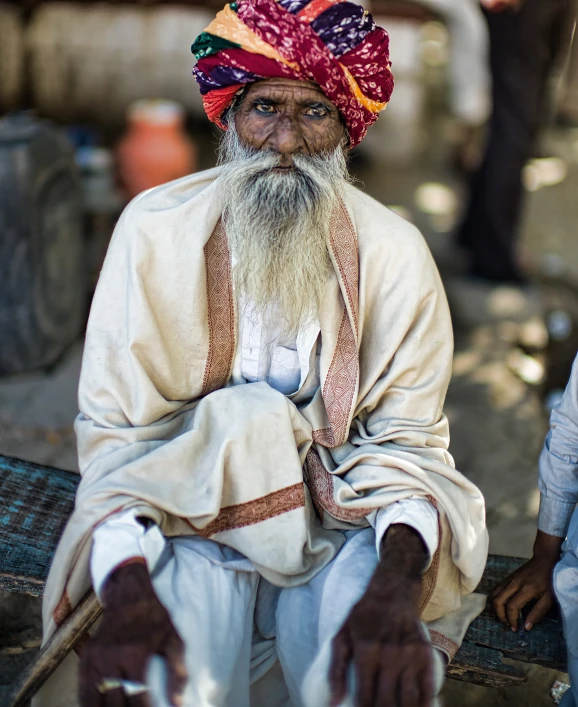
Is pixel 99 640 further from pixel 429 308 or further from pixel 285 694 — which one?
pixel 429 308

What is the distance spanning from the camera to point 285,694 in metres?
2.11

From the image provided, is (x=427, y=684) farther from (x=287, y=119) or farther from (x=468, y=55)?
(x=468, y=55)

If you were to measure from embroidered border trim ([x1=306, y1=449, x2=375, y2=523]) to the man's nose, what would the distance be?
79 centimetres

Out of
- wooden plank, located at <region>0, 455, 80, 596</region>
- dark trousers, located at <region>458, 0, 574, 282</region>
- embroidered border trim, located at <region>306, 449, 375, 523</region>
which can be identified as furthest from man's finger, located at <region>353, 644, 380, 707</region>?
dark trousers, located at <region>458, 0, 574, 282</region>

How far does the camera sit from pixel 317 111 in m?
2.24

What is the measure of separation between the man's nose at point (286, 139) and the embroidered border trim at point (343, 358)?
0.21 meters

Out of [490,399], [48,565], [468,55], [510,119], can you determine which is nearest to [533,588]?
[48,565]

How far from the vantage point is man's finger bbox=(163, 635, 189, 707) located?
1714mm

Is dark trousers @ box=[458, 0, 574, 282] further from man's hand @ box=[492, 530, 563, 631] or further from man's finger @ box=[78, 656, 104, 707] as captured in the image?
man's finger @ box=[78, 656, 104, 707]

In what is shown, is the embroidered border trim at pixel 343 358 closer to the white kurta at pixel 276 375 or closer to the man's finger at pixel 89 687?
the white kurta at pixel 276 375

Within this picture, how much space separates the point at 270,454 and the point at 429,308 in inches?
22.7

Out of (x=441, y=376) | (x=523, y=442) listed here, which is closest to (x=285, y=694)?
(x=441, y=376)

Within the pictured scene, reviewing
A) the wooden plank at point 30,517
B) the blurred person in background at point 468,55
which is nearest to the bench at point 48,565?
the wooden plank at point 30,517

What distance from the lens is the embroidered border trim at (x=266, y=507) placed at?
2094 mm
